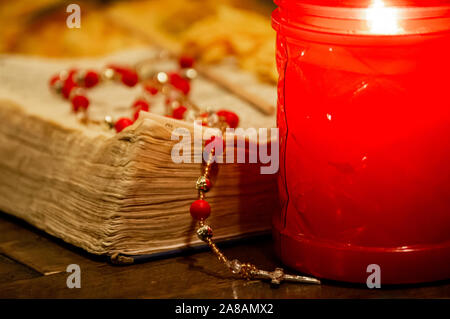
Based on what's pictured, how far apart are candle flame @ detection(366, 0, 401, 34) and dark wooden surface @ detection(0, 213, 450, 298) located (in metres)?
0.27

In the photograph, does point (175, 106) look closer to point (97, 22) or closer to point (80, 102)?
point (80, 102)

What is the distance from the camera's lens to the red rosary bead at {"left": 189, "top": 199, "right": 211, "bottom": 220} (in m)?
0.94

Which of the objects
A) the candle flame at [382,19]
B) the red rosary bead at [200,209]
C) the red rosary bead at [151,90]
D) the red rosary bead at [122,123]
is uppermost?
the candle flame at [382,19]

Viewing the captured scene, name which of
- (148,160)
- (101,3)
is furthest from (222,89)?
(101,3)

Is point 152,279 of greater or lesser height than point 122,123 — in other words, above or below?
below

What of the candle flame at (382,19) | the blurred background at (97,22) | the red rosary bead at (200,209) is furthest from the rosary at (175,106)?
the blurred background at (97,22)

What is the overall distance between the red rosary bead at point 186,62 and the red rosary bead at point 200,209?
0.44 metres

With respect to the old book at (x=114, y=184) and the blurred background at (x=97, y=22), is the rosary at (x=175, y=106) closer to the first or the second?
the old book at (x=114, y=184)

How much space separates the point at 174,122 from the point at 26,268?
243 mm

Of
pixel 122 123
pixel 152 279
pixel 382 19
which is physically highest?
pixel 382 19

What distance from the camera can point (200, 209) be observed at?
3.10 ft

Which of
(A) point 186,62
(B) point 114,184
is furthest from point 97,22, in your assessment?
(B) point 114,184

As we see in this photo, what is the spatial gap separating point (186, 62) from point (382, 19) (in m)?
0.56

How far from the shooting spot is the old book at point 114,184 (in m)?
0.94
